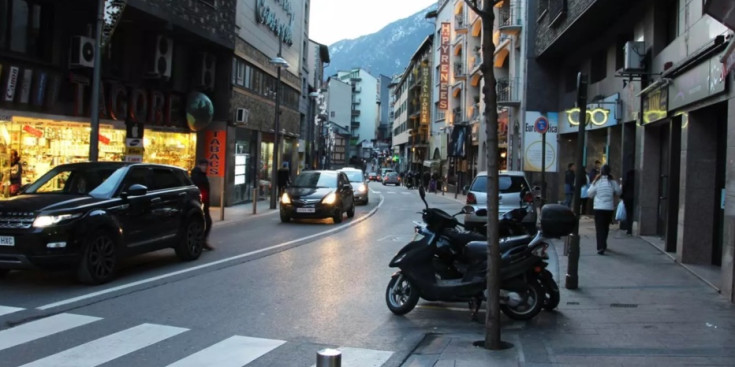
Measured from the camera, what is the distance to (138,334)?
6.26 meters

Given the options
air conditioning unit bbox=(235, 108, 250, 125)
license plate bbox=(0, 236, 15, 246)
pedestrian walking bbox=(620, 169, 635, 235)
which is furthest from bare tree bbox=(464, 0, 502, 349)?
air conditioning unit bbox=(235, 108, 250, 125)

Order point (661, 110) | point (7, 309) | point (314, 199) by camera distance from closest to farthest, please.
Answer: point (7, 309), point (661, 110), point (314, 199)

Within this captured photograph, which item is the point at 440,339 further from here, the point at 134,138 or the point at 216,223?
the point at 216,223

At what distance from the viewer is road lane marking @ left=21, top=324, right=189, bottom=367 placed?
5.30 meters

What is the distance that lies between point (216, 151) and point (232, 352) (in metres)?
19.6

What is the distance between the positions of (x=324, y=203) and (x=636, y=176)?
878cm

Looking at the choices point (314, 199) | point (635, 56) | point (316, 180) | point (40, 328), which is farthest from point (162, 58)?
point (40, 328)

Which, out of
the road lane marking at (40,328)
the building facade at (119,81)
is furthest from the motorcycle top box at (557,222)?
the building facade at (119,81)

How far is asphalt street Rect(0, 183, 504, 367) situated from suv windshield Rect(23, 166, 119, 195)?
1.30m

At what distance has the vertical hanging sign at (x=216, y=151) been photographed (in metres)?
24.5

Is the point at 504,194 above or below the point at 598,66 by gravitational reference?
below

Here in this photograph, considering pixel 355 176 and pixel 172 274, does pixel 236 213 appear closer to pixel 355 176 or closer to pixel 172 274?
pixel 355 176

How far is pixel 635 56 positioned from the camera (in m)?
14.7

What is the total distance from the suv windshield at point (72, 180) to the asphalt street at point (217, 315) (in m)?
1.30
